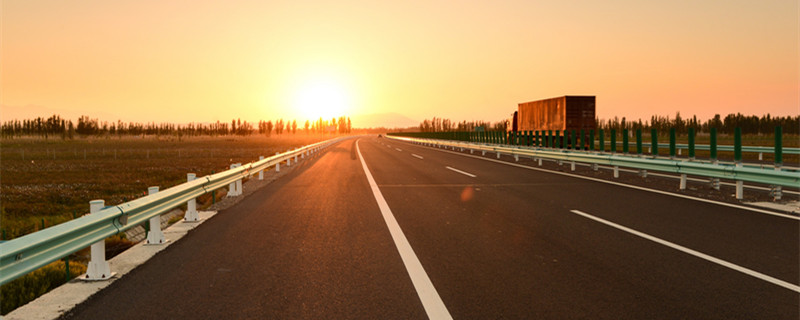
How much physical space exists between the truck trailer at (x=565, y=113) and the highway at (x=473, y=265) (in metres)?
16.5

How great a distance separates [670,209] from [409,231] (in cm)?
515

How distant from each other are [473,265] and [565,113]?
22.0m

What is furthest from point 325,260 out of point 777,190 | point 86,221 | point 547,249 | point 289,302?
point 777,190

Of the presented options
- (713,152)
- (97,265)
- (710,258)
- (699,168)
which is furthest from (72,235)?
(713,152)

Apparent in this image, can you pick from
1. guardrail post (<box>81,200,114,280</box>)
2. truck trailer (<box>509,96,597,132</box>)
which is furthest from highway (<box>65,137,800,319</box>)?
truck trailer (<box>509,96,597,132</box>)

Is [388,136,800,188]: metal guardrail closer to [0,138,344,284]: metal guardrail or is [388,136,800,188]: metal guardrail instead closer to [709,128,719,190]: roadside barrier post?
[709,128,719,190]: roadside barrier post

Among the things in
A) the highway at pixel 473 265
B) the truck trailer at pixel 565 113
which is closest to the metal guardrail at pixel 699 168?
the highway at pixel 473 265

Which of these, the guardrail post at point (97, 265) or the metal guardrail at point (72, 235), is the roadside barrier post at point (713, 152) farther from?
the guardrail post at point (97, 265)

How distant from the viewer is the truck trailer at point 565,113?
24.6 metres

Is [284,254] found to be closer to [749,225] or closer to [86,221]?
[86,221]

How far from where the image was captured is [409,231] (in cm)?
656

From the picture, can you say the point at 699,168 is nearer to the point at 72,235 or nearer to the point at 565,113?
the point at 72,235

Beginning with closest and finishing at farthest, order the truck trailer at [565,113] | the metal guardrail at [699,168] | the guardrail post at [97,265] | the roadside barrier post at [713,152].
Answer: the guardrail post at [97,265] → the metal guardrail at [699,168] → the roadside barrier post at [713,152] → the truck trailer at [565,113]

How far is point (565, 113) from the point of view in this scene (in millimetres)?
24766
